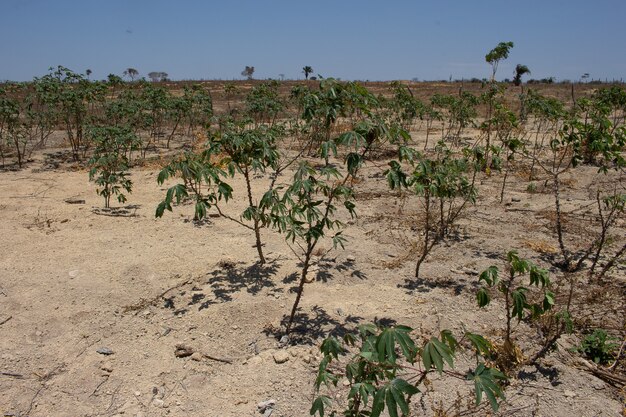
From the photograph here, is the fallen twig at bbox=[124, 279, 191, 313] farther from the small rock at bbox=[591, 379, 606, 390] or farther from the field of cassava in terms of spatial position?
the small rock at bbox=[591, 379, 606, 390]

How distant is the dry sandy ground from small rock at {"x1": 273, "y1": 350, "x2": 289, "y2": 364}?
0.08 feet

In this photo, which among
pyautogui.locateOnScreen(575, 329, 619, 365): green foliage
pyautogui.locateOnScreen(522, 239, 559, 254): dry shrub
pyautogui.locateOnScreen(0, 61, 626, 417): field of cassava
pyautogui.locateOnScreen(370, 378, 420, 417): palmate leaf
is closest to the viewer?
pyautogui.locateOnScreen(370, 378, 420, 417): palmate leaf

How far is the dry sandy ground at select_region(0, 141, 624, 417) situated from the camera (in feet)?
9.51

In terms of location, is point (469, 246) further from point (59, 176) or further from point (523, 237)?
point (59, 176)

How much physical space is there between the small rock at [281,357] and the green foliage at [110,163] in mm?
4268

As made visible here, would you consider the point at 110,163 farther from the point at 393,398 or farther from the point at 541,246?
the point at 393,398

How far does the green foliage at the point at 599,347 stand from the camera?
3.19 m

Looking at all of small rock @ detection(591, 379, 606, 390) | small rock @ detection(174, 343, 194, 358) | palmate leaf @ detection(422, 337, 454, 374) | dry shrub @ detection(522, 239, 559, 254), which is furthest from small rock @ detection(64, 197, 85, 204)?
small rock @ detection(591, 379, 606, 390)

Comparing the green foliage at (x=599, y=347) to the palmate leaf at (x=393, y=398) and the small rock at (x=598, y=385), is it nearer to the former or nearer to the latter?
the small rock at (x=598, y=385)

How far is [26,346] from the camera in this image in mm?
3412

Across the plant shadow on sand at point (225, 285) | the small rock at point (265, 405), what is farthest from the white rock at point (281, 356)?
the plant shadow on sand at point (225, 285)

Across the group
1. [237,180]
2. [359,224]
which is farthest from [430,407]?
[237,180]

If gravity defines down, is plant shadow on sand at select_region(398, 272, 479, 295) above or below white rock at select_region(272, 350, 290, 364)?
above

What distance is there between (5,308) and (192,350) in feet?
6.25
